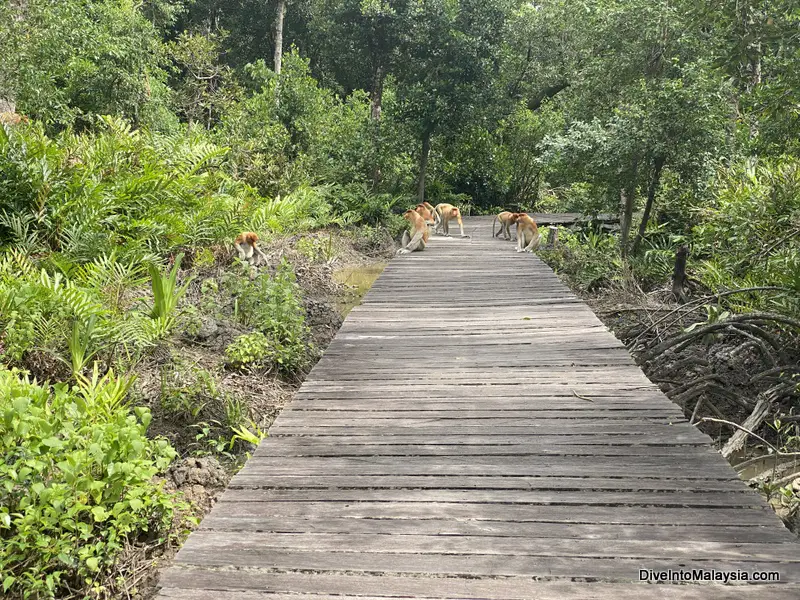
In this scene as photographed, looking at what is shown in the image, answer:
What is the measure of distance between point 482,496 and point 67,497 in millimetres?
1958

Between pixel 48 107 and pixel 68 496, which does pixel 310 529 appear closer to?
pixel 68 496

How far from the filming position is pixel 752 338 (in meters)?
5.94

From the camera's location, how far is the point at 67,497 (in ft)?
9.85

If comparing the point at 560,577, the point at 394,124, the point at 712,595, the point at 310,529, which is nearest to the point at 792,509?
the point at 712,595

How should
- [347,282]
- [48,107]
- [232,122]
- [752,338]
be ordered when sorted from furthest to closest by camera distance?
[232,122] → [48,107] → [347,282] → [752,338]

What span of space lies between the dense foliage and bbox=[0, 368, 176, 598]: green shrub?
17mm

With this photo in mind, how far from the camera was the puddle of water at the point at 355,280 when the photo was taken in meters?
9.55

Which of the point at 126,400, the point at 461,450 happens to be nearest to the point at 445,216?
the point at 126,400

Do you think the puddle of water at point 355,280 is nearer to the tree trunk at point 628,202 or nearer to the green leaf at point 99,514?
the tree trunk at point 628,202

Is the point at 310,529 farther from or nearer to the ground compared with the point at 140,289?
farther from the ground

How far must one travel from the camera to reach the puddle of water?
31.3 ft

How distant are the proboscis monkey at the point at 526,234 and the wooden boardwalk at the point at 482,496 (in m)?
6.18

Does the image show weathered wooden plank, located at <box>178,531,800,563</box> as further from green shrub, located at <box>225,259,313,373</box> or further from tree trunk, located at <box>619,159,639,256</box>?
A: tree trunk, located at <box>619,159,639,256</box>

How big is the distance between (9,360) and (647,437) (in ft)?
14.9
